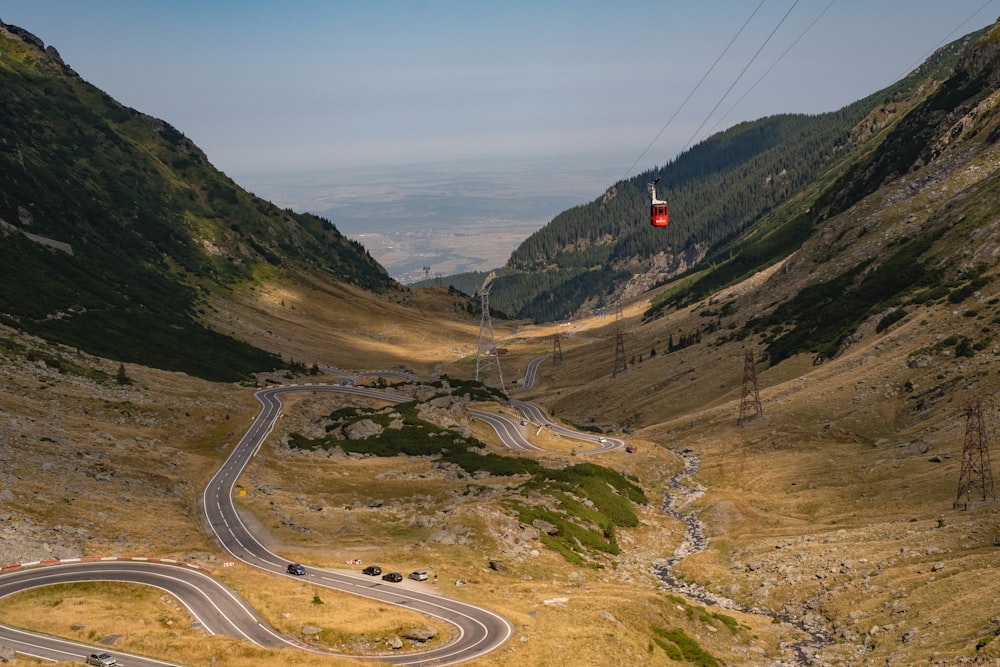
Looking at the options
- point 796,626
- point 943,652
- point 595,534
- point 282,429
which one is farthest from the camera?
point 282,429

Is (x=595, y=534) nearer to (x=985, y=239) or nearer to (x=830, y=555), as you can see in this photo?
(x=830, y=555)

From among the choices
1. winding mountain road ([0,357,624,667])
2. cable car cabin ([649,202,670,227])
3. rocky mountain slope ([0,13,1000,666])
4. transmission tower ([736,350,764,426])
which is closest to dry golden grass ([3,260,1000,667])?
rocky mountain slope ([0,13,1000,666])

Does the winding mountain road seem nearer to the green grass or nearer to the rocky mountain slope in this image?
the rocky mountain slope

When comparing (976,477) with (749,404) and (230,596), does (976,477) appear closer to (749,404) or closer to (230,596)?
(749,404)

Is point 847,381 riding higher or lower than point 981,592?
higher

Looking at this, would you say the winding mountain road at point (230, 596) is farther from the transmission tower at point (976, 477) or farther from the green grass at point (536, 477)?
Answer: the transmission tower at point (976, 477)

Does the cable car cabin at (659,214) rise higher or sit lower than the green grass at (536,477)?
higher

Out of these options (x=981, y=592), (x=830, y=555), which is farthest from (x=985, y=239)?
(x=981, y=592)

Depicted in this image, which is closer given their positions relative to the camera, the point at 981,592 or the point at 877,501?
the point at 981,592

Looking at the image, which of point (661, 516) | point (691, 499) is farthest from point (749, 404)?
point (661, 516)

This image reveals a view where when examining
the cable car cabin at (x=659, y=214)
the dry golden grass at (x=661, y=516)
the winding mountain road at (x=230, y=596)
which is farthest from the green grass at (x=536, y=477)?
the cable car cabin at (x=659, y=214)

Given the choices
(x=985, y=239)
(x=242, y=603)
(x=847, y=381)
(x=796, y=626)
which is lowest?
(x=796, y=626)
